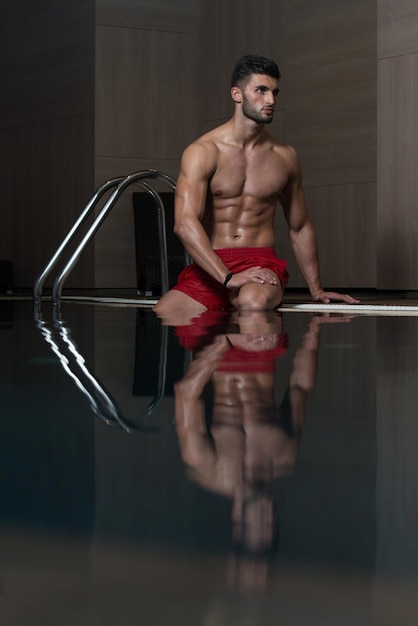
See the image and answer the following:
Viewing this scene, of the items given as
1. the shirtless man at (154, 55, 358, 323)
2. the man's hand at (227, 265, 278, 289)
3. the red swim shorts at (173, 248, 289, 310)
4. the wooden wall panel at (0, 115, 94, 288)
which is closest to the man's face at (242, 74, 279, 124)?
the shirtless man at (154, 55, 358, 323)

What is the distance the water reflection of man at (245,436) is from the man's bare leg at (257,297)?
2525 mm

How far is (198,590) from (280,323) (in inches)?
117

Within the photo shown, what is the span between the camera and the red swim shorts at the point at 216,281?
4676 millimetres

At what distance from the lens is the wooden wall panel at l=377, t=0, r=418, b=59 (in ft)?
25.4

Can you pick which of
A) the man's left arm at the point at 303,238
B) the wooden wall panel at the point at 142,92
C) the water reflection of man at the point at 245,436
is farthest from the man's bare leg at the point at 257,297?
the wooden wall panel at the point at 142,92

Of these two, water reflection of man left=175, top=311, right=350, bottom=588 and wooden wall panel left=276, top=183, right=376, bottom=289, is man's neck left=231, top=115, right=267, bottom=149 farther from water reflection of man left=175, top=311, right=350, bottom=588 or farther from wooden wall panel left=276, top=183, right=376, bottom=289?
wooden wall panel left=276, top=183, right=376, bottom=289

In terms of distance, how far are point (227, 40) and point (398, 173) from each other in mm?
2444

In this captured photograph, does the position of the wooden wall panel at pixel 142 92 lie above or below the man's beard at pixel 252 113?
above

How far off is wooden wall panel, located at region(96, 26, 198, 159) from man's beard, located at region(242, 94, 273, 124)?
4.84 metres

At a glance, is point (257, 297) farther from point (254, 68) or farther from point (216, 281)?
point (254, 68)

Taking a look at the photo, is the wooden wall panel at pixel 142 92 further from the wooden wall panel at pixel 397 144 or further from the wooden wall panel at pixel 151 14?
the wooden wall panel at pixel 397 144

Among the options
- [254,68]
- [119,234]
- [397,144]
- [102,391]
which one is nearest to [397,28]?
[397,144]

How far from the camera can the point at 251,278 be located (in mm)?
4297

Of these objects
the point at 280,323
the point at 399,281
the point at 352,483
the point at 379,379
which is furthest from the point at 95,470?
the point at 399,281
